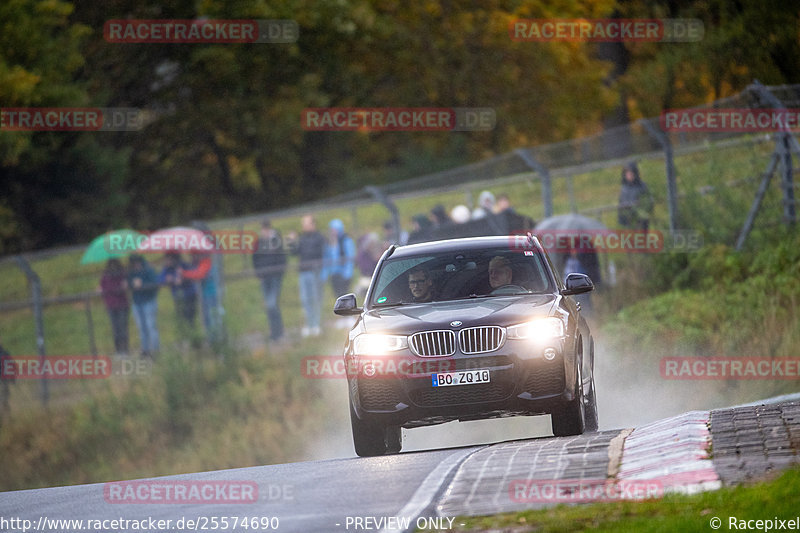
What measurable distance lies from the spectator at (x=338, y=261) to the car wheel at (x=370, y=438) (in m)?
12.6

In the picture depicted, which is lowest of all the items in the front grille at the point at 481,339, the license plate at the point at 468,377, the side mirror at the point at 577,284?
the license plate at the point at 468,377

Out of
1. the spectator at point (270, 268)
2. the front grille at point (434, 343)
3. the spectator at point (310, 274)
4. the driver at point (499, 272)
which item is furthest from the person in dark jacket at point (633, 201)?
the front grille at point (434, 343)

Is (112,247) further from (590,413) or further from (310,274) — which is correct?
(590,413)

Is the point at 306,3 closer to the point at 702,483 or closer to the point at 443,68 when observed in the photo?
the point at 443,68

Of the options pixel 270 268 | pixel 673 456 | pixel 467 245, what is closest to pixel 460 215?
pixel 270 268

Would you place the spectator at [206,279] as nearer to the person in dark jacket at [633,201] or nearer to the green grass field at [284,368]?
the green grass field at [284,368]

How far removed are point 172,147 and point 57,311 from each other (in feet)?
64.4

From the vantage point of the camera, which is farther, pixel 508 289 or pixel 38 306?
pixel 38 306

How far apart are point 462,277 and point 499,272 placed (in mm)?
313

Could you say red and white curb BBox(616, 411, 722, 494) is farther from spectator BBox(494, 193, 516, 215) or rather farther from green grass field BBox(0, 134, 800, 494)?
spectator BBox(494, 193, 516, 215)

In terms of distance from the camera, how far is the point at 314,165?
48.7 m

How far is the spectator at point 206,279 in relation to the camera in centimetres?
2367

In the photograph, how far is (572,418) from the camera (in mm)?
11094

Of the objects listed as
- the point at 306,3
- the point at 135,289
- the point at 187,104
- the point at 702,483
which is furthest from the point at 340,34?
the point at 702,483
